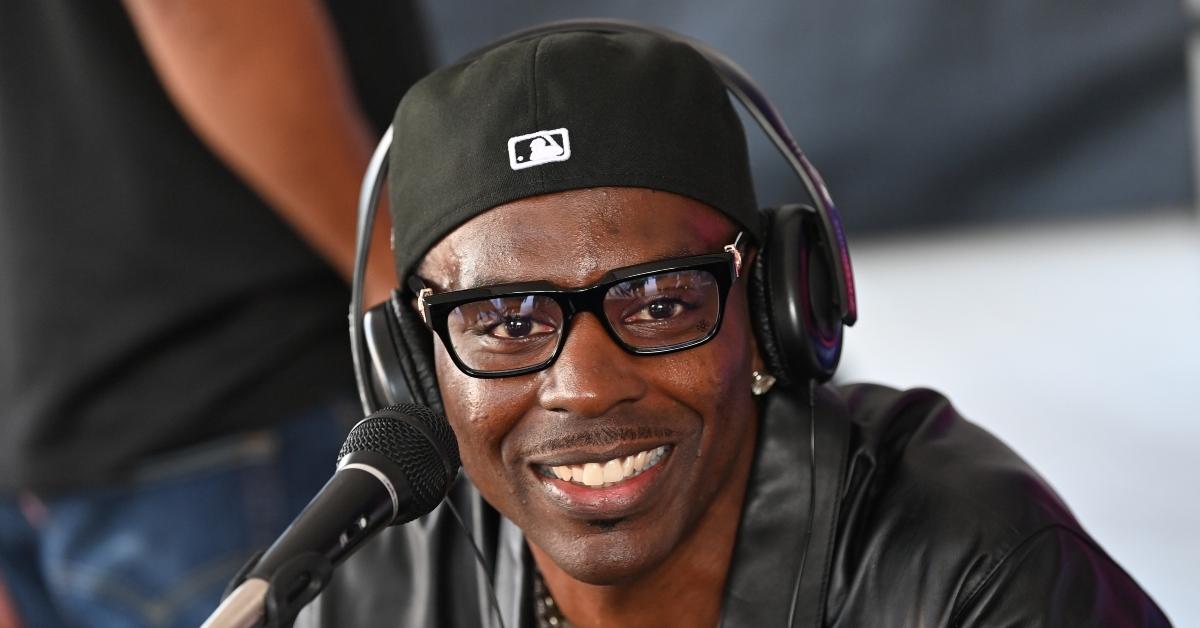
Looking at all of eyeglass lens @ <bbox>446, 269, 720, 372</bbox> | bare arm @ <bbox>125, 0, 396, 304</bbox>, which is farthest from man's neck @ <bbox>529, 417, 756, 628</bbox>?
bare arm @ <bbox>125, 0, 396, 304</bbox>

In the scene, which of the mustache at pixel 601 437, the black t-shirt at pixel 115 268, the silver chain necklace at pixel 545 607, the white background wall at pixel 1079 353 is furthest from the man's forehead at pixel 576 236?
the white background wall at pixel 1079 353

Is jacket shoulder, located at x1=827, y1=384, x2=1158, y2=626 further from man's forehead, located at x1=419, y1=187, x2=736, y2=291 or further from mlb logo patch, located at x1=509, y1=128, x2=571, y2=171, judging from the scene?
mlb logo patch, located at x1=509, y1=128, x2=571, y2=171

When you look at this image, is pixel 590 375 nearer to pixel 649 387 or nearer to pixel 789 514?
pixel 649 387

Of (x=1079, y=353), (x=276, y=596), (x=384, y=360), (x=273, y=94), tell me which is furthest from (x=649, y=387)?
(x=1079, y=353)

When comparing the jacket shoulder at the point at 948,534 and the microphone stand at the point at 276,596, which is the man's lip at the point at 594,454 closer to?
the jacket shoulder at the point at 948,534

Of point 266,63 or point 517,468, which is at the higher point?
point 266,63

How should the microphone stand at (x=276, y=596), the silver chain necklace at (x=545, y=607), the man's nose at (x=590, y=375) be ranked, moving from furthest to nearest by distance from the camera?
the silver chain necklace at (x=545, y=607) < the man's nose at (x=590, y=375) < the microphone stand at (x=276, y=596)

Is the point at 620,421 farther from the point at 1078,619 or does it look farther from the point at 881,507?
the point at 1078,619

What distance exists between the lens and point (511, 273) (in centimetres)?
133

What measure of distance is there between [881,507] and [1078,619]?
0.24m

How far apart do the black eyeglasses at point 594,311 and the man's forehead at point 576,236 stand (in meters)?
0.02

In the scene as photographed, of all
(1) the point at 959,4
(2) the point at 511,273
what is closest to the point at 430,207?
(2) the point at 511,273

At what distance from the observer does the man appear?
1327mm

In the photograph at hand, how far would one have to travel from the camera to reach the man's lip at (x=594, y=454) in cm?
133
